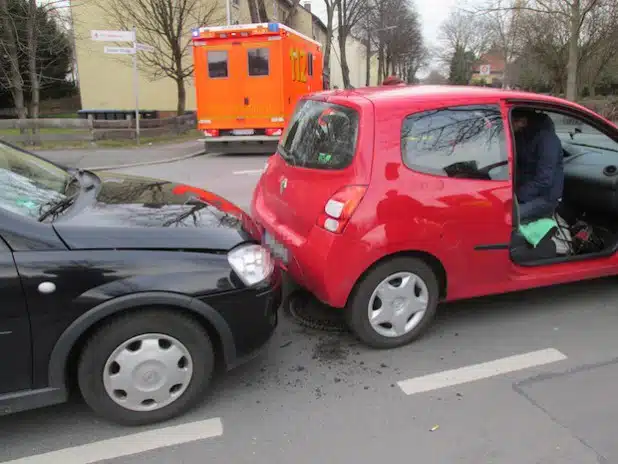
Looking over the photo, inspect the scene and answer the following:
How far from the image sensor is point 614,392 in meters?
3.02

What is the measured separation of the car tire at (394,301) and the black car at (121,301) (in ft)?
2.00

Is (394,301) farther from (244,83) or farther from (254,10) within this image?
(254,10)

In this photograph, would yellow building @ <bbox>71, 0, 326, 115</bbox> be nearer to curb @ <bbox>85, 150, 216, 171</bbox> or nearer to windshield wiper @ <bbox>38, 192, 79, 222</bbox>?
curb @ <bbox>85, 150, 216, 171</bbox>

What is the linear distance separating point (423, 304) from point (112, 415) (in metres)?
1.97

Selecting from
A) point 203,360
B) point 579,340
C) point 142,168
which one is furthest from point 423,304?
point 142,168

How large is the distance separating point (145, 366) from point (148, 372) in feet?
0.13

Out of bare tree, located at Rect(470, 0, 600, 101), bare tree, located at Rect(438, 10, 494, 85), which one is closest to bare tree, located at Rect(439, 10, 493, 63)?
bare tree, located at Rect(438, 10, 494, 85)

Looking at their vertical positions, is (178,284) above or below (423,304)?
above

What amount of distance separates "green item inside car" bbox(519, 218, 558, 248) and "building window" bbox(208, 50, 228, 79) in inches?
455

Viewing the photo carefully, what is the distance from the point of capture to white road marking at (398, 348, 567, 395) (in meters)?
3.11

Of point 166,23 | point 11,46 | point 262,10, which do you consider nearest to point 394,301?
point 11,46

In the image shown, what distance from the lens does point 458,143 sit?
11.4 ft

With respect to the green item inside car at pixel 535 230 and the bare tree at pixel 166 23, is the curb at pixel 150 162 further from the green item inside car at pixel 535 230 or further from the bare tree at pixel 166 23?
the green item inside car at pixel 535 230

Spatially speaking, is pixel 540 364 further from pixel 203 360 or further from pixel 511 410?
pixel 203 360
